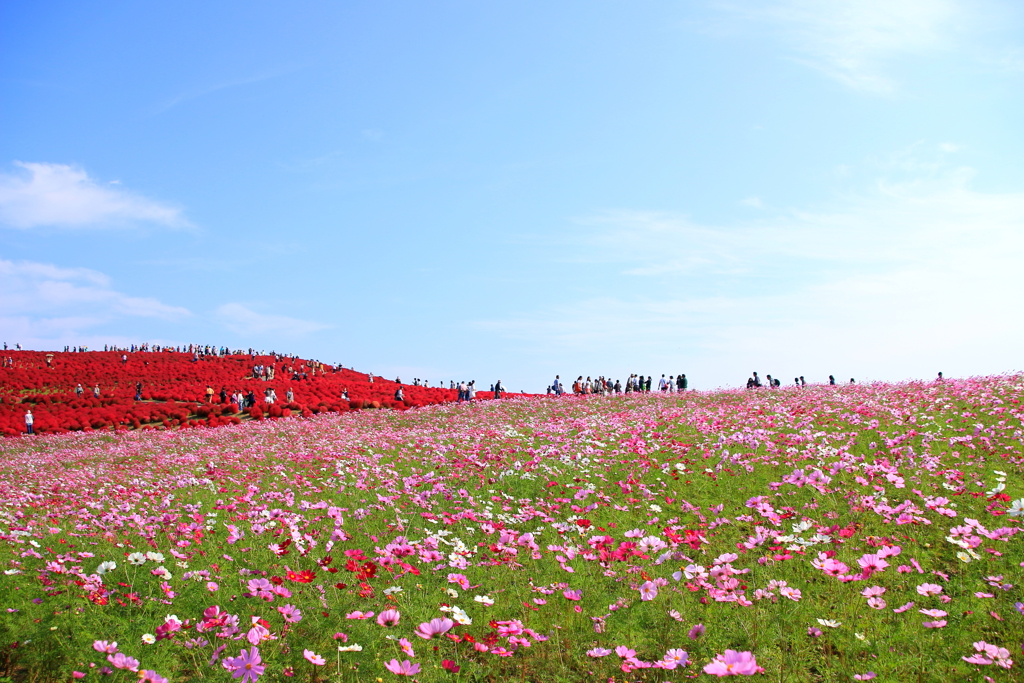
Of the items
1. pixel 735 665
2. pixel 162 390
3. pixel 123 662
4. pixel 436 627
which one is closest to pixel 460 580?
pixel 436 627

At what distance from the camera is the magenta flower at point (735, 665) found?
12.1ft

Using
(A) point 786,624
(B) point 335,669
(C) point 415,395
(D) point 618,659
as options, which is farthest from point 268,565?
(C) point 415,395

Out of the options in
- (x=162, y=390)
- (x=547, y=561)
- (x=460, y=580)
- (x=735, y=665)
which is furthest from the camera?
(x=162, y=390)

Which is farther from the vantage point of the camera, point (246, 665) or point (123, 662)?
point (123, 662)

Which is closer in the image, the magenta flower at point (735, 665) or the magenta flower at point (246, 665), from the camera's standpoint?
the magenta flower at point (735, 665)

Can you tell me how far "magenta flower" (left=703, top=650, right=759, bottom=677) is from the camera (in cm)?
370

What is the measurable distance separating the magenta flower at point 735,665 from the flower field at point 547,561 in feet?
0.08

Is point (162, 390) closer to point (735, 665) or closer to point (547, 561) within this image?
point (547, 561)

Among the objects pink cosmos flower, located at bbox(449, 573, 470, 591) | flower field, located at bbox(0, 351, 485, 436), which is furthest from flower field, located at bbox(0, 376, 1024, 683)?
flower field, located at bbox(0, 351, 485, 436)

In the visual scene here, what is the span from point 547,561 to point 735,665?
4.19 m

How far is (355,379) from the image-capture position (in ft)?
171

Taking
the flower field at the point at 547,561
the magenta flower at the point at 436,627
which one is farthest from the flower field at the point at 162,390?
the magenta flower at the point at 436,627

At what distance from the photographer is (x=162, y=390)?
41.2 meters

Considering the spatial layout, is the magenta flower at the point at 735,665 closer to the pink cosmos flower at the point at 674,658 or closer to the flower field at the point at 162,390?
the pink cosmos flower at the point at 674,658
